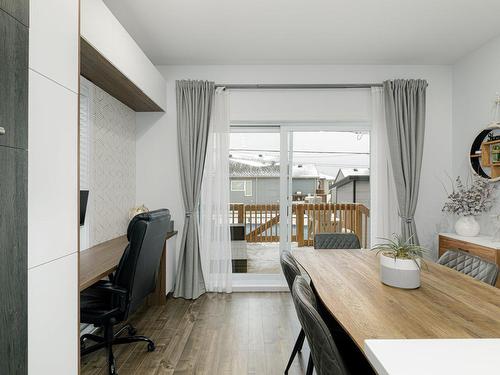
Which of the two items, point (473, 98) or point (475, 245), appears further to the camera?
point (473, 98)

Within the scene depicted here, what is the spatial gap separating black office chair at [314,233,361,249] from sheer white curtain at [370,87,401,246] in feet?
2.79

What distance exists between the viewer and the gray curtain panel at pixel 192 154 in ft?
11.8

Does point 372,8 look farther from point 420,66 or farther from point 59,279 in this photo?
point 59,279

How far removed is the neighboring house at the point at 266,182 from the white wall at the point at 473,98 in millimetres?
1631

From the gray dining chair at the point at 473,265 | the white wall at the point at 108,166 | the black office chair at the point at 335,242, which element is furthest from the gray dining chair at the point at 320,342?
the white wall at the point at 108,166

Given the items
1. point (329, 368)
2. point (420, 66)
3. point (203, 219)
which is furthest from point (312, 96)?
point (329, 368)

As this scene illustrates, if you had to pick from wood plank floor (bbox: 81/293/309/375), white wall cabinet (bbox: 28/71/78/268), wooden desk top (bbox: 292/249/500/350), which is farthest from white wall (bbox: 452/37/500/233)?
white wall cabinet (bbox: 28/71/78/268)

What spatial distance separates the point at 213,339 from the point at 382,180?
2576mm

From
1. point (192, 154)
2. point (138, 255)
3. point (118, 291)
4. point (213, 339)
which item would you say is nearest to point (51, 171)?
point (138, 255)

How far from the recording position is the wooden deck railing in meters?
3.95

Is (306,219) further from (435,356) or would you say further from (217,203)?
(435,356)

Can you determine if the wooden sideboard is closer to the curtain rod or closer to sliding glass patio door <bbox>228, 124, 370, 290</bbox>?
sliding glass patio door <bbox>228, 124, 370, 290</bbox>

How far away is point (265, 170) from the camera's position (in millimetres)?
3980

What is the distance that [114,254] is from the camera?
2496 millimetres
